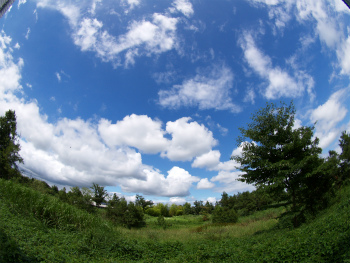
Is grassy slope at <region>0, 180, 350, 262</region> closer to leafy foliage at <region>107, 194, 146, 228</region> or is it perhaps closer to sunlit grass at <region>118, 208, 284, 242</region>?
sunlit grass at <region>118, 208, 284, 242</region>

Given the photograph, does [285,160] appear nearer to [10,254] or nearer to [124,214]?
[10,254]

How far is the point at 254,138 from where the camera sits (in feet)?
39.3

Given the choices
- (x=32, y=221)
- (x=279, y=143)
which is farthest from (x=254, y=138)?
(x=32, y=221)

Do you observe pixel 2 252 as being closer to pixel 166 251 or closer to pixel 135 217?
pixel 166 251

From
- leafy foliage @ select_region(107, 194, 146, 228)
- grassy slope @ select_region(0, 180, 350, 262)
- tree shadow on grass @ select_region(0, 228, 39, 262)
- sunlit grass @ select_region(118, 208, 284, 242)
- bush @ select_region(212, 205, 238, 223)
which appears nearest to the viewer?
tree shadow on grass @ select_region(0, 228, 39, 262)

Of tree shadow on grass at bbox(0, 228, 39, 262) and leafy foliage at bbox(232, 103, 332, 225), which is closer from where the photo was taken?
tree shadow on grass at bbox(0, 228, 39, 262)

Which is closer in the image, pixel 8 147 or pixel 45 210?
pixel 45 210

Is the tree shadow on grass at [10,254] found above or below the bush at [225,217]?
above

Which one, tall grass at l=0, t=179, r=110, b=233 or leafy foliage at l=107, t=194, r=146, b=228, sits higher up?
tall grass at l=0, t=179, r=110, b=233

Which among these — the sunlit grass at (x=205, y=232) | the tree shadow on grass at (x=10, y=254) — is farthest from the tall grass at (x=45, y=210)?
the tree shadow on grass at (x=10, y=254)

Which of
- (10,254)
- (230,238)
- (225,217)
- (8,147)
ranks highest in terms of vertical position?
(8,147)

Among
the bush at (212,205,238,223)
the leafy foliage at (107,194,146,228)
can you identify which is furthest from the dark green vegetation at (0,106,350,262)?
the bush at (212,205,238,223)

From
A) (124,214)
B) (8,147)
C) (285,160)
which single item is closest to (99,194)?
(124,214)

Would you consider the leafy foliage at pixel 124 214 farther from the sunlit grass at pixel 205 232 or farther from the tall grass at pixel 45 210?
the tall grass at pixel 45 210
